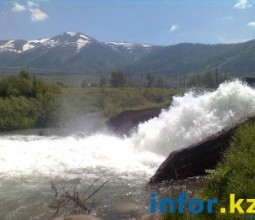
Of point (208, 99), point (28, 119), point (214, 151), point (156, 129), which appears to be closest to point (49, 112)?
point (28, 119)

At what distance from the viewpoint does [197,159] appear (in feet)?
59.8

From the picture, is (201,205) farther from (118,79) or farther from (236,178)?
(118,79)

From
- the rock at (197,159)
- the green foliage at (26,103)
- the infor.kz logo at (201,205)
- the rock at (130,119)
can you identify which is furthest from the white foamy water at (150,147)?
the green foliage at (26,103)

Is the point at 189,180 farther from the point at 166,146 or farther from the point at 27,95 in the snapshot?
the point at 27,95

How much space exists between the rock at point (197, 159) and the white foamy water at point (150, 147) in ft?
8.07

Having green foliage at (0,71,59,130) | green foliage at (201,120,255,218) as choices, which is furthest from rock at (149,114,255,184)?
green foliage at (0,71,59,130)

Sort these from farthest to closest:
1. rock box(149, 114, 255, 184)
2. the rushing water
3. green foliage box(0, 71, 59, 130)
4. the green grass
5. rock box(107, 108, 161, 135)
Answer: the green grass → green foliage box(0, 71, 59, 130) → rock box(107, 108, 161, 135) → rock box(149, 114, 255, 184) → the rushing water

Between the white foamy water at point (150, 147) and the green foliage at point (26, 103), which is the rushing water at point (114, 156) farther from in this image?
the green foliage at point (26, 103)

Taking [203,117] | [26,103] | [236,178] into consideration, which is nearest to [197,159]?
[203,117]

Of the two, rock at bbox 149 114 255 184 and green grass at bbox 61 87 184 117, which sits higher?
green grass at bbox 61 87 184 117

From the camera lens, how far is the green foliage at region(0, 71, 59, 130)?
1889 inches

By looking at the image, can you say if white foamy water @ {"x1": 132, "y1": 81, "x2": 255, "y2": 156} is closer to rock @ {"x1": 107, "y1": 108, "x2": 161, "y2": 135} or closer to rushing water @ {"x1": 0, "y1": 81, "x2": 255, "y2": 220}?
rushing water @ {"x1": 0, "y1": 81, "x2": 255, "y2": 220}

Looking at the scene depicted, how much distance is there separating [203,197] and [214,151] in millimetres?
6871

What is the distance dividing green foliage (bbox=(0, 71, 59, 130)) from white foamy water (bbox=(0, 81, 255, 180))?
2009 centimetres
